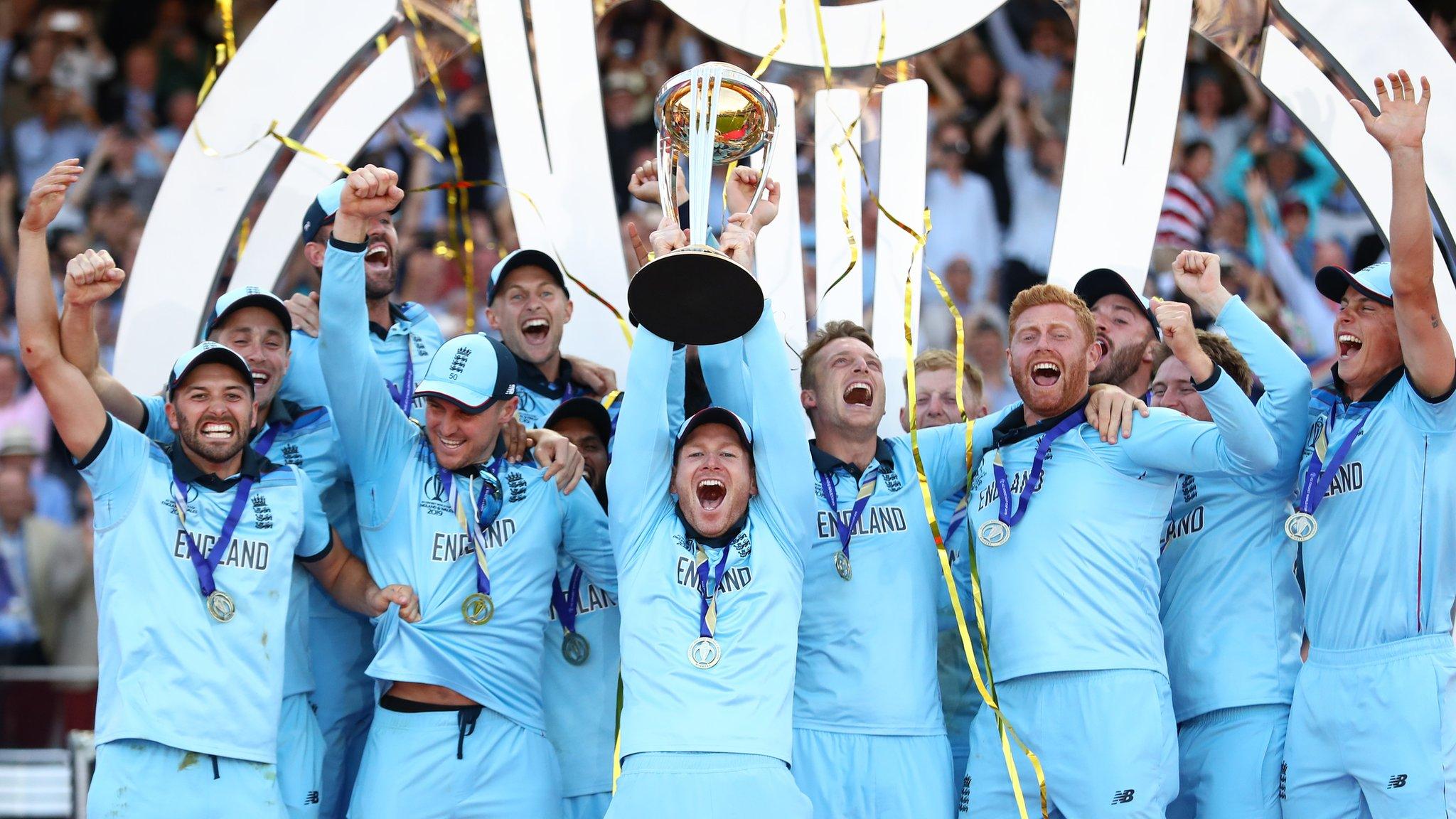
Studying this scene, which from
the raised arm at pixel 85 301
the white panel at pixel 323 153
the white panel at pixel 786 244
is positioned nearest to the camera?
the raised arm at pixel 85 301

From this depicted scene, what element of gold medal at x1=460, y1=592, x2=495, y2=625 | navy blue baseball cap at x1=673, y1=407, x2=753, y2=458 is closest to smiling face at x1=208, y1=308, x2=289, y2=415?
gold medal at x1=460, y1=592, x2=495, y2=625

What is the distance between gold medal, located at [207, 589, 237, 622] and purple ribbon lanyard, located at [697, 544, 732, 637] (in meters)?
1.42

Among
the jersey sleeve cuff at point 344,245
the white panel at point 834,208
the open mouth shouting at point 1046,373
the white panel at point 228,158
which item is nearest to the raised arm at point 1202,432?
the open mouth shouting at point 1046,373

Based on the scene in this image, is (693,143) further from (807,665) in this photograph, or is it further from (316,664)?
(316,664)

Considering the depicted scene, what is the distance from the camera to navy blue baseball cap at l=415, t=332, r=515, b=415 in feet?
16.1

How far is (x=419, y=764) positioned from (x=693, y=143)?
6.80ft

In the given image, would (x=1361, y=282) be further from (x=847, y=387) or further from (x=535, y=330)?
(x=535, y=330)

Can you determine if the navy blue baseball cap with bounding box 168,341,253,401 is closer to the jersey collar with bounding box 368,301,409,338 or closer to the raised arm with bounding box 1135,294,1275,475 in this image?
the jersey collar with bounding box 368,301,409,338

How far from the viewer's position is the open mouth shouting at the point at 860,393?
5.17m

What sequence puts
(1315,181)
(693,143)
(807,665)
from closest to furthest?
(693,143), (807,665), (1315,181)

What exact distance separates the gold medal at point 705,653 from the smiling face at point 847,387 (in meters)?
1.04

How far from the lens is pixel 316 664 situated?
17.6ft

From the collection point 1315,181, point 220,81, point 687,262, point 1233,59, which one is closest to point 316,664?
point 687,262

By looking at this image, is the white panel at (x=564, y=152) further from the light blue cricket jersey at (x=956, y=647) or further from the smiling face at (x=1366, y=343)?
the smiling face at (x=1366, y=343)
